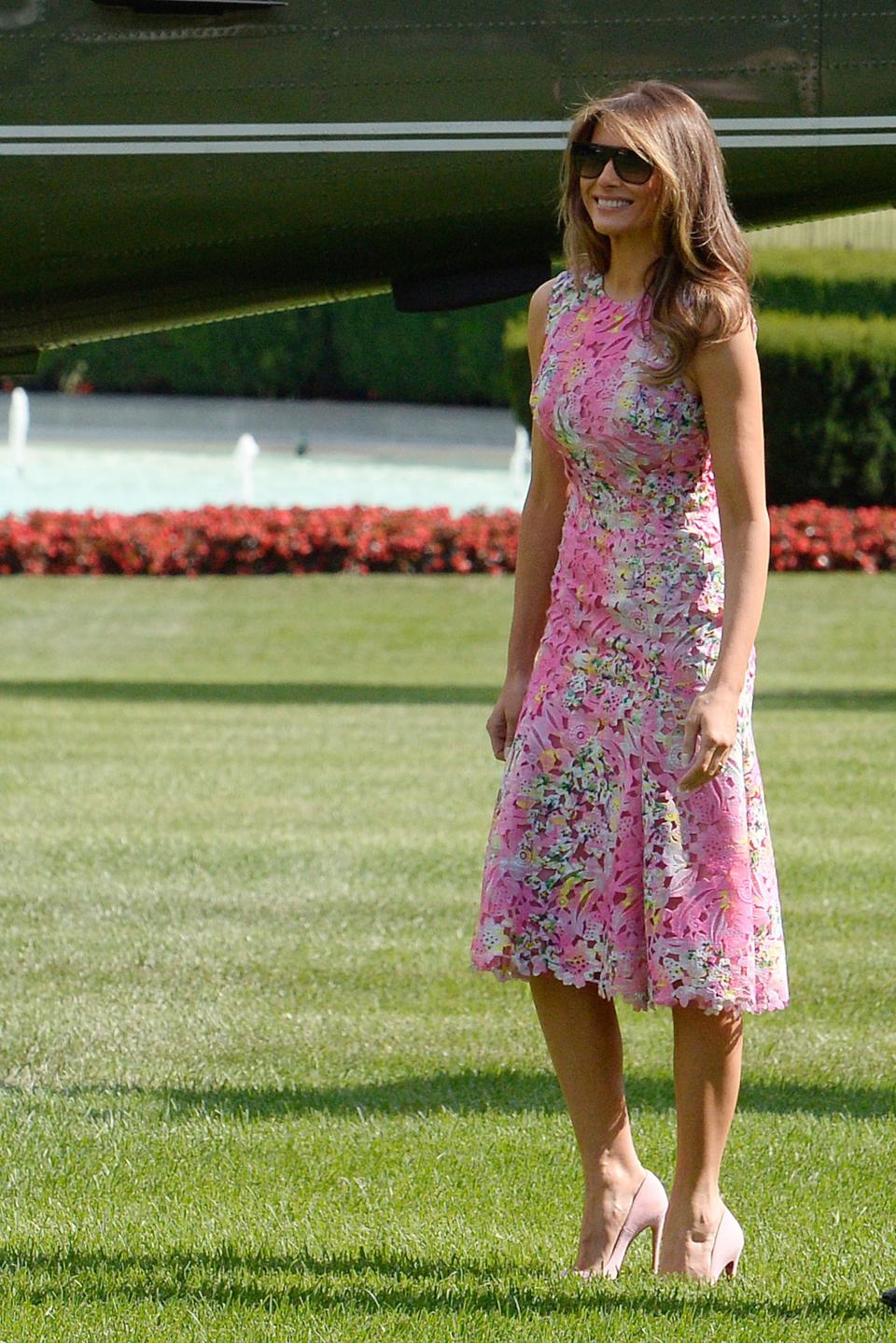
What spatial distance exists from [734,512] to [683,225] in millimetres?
455

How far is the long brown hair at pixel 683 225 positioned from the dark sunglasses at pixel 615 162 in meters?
0.02

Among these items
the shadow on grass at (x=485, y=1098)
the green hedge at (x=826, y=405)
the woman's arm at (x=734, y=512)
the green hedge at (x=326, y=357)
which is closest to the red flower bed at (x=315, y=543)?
the green hedge at (x=826, y=405)

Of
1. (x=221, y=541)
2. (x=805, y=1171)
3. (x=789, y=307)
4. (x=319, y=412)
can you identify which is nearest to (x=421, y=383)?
(x=319, y=412)

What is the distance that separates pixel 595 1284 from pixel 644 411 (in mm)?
1412

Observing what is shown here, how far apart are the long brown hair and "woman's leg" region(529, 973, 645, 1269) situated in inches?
40.3

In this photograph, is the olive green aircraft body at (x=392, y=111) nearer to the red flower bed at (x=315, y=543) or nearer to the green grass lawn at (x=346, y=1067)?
the green grass lawn at (x=346, y=1067)

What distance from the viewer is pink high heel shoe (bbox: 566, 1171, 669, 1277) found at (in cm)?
338

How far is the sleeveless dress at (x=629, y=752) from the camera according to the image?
128 inches

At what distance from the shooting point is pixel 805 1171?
418cm

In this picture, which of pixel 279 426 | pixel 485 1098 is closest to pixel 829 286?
pixel 279 426

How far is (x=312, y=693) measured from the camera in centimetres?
1359

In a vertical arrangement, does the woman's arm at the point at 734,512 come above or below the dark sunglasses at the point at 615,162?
below

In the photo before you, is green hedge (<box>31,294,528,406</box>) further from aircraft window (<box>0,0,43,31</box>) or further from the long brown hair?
the long brown hair

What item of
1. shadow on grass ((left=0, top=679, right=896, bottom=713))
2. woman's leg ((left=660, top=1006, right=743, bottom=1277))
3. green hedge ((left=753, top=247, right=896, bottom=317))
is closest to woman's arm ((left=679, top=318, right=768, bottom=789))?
woman's leg ((left=660, top=1006, right=743, bottom=1277))
